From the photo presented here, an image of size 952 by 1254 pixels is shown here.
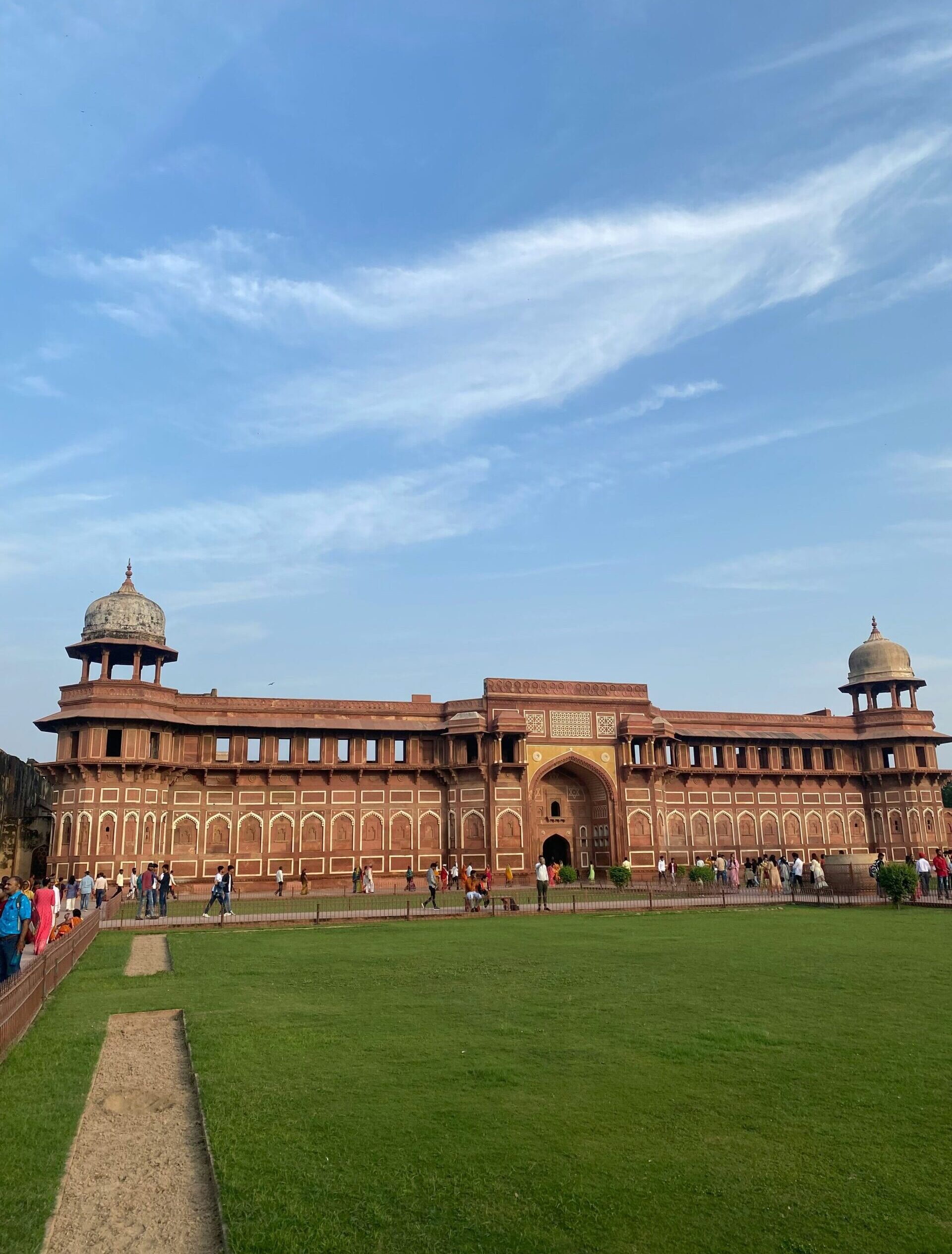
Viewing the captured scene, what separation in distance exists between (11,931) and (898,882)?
2213 centimetres

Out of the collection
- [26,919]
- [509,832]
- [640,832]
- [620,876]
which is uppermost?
[509,832]

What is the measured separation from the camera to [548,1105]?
6.60 m

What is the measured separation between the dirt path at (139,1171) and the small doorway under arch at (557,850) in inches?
1323

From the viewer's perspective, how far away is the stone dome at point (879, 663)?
4569 cm

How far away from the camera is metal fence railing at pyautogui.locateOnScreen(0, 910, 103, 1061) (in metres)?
8.56

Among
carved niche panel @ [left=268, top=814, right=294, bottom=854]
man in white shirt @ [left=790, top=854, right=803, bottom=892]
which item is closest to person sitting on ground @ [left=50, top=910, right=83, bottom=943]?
carved niche panel @ [left=268, top=814, right=294, bottom=854]

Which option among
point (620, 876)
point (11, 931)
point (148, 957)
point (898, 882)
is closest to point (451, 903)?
point (620, 876)

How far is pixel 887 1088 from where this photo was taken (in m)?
6.89

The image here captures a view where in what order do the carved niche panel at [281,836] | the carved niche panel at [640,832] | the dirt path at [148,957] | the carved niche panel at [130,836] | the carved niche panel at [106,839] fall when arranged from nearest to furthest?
the dirt path at [148,957], the carved niche panel at [106,839], the carved niche panel at [130,836], the carved niche panel at [281,836], the carved niche panel at [640,832]

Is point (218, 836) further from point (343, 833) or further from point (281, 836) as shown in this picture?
point (343, 833)

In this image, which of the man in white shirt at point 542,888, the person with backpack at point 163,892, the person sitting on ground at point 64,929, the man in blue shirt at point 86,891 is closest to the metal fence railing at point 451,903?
the person with backpack at point 163,892

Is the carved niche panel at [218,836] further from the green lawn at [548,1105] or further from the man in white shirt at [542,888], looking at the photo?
the green lawn at [548,1105]

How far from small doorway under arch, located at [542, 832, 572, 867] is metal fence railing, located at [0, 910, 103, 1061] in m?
27.5

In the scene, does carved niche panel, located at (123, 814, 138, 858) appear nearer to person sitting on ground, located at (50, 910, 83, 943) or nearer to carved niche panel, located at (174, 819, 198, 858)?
carved niche panel, located at (174, 819, 198, 858)
